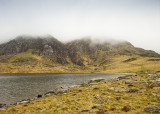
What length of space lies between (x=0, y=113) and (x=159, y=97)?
89.7ft

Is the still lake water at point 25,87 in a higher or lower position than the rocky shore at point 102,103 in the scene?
lower

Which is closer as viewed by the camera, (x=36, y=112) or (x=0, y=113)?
(x=36, y=112)

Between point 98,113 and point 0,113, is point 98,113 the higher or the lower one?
the higher one

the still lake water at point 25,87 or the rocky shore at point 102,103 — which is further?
the still lake water at point 25,87

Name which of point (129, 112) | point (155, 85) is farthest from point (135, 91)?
point (129, 112)

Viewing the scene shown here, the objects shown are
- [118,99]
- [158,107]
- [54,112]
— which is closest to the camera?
[158,107]

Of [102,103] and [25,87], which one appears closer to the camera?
[102,103]

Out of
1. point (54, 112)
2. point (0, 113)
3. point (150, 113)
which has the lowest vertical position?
point (0, 113)

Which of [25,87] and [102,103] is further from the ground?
[102,103]

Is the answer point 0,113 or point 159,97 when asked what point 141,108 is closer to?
point 159,97

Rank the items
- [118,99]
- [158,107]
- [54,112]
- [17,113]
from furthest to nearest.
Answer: [118,99] < [17,113] < [54,112] < [158,107]

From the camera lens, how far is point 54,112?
16.1 m

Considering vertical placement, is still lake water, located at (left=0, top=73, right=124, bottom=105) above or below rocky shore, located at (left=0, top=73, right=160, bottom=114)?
below

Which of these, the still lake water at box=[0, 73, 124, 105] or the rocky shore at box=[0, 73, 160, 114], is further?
the still lake water at box=[0, 73, 124, 105]
